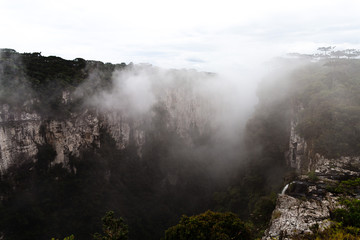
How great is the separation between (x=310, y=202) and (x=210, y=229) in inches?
289

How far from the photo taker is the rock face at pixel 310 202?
1430 centimetres

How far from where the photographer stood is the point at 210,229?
16.5 m

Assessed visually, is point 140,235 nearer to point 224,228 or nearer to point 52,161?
point 52,161

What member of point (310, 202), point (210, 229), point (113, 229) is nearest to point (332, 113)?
point (310, 202)

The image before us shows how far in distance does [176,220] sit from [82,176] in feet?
69.7

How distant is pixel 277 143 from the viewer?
48.6 m

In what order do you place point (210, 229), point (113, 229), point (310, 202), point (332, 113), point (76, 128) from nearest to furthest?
point (310, 202)
point (210, 229)
point (113, 229)
point (332, 113)
point (76, 128)

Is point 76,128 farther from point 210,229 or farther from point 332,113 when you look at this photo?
point 332,113

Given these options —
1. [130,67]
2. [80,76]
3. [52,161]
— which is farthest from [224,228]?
[130,67]

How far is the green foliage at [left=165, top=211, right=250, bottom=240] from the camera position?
52.8 feet

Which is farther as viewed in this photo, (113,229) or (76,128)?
(76,128)

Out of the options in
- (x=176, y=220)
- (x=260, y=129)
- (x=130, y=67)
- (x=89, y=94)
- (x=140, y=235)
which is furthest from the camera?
(x=130, y=67)

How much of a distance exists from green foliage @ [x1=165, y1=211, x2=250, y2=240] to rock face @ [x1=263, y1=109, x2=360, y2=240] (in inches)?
85.4

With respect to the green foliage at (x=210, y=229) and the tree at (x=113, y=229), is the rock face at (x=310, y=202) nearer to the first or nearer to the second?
the green foliage at (x=210, y=229)
